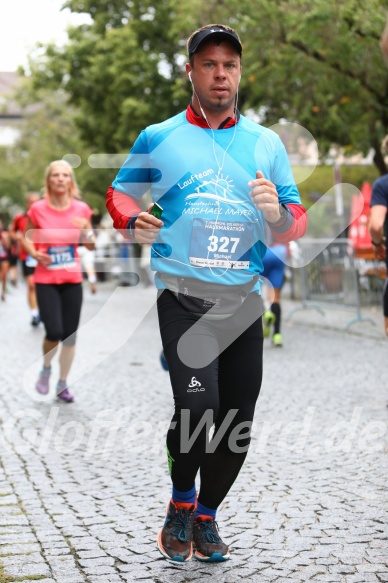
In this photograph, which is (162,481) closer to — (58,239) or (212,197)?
(212,197)

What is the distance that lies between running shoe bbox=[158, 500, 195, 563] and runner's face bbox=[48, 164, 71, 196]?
499 cm

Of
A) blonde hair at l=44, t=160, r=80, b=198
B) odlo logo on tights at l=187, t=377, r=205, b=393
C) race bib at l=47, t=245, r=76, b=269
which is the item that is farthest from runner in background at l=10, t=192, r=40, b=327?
odlo logo on tights at l=187, t=377, r=205, b=393

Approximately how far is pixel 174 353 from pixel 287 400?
4548mm

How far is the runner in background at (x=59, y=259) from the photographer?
8.45 m

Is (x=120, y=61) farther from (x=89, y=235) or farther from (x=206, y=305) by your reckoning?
(x=206, y=305)

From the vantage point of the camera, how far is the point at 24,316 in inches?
760

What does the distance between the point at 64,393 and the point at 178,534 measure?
15.3 feet

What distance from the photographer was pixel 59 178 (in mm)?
8727

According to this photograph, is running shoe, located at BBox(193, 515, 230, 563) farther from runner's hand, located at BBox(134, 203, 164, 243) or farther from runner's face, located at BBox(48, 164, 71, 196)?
runner's face, located at BBox(48, 164, 71, 196)

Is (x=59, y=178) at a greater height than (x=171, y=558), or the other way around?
(x=59, y=178)

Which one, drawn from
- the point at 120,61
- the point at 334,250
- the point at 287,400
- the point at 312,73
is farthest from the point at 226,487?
the point at 120,61

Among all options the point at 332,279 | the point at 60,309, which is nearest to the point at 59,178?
the point at 60,309

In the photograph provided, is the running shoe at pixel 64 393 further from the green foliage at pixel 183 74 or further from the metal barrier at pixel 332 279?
the green foliage at pixel 183 74

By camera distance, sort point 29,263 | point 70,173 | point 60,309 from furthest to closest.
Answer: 1. point 29,263
2. point 70,173
3. point 60,309
